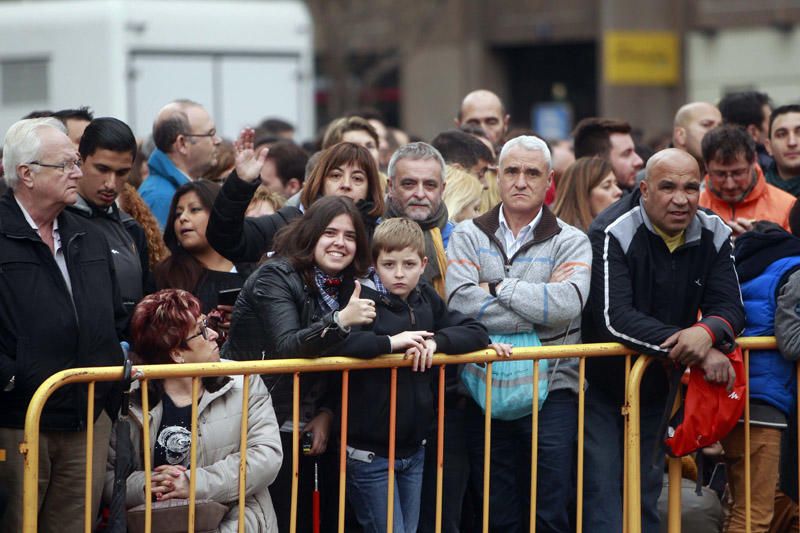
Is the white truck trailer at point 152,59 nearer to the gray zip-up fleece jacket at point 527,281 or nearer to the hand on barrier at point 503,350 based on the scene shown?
the gray zip-up fleece jacket at point 527,281

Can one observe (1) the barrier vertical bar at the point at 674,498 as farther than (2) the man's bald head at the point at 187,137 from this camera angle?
No

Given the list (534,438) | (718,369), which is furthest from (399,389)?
(718,369)

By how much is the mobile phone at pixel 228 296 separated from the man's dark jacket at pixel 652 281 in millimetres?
1681

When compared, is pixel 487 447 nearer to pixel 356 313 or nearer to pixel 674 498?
pixel 356 313

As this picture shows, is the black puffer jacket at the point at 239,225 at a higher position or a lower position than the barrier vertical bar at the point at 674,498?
higher

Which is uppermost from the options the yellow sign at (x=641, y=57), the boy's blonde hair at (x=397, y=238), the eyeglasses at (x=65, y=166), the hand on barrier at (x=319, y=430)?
the yellow sign at (x=641, y=57)

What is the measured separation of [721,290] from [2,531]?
130 inches

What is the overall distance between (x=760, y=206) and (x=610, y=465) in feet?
6.05

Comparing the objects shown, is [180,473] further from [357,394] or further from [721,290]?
[721,290]

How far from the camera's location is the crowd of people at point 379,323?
16.8ft

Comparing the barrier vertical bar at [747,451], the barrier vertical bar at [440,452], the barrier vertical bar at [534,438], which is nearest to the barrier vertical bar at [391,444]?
the barrier vertical bar at [440,452]

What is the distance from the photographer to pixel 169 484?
512cm

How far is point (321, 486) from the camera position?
18.4ft

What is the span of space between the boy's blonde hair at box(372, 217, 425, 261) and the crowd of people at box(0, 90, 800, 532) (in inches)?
0.5
